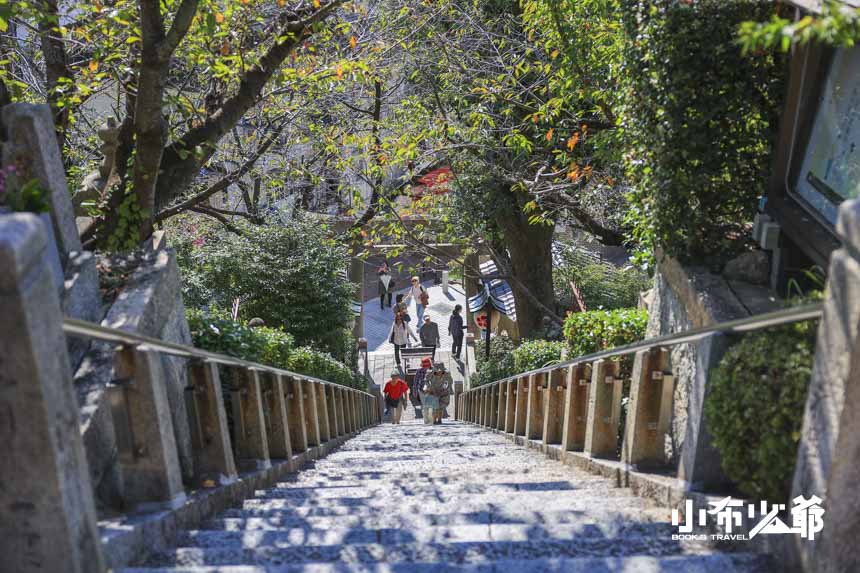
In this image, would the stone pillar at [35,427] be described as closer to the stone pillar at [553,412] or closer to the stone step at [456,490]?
the stone step at [456,490]

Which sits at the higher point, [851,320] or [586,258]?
[586,258]

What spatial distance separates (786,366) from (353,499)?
2806mm

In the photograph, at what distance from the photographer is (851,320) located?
2672 mm

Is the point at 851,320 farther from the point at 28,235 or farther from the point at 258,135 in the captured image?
the point at 258,135

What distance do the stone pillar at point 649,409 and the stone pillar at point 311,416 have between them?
15.8 ft

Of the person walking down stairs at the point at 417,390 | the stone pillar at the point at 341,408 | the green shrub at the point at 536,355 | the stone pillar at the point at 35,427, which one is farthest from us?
the person walking down stairs at the point at 417,390

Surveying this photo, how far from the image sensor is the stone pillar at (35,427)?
2.57 m

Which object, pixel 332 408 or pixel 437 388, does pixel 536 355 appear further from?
pixel 437 388

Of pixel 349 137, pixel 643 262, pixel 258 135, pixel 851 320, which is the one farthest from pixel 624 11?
pixel 258 135

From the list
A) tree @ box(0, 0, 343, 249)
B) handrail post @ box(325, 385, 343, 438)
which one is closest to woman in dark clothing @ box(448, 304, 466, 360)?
handrail post @ box(325, 385, 343, 438)

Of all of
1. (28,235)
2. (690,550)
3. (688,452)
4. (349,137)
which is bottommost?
(690,550)

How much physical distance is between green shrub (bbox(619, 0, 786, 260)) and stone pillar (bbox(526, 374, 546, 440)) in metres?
3.72

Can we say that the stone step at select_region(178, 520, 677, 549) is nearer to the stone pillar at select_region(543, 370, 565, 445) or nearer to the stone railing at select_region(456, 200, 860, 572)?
the stone railing at select_region(456, 200, 860, 572)

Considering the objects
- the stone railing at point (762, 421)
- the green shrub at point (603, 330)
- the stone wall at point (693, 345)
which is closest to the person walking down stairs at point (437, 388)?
the green shrub at point (603, 330)
